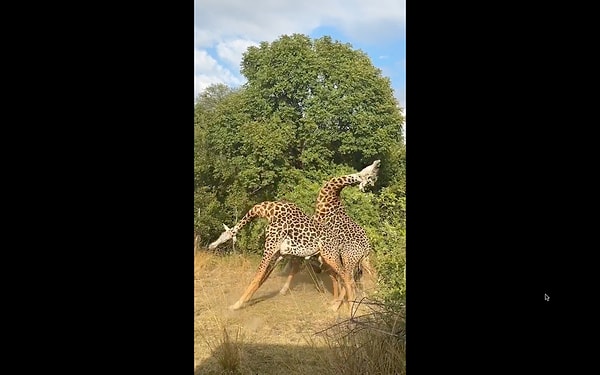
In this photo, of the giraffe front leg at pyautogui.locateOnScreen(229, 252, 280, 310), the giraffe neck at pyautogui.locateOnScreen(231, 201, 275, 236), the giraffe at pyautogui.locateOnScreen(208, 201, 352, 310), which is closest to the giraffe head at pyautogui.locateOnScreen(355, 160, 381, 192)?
the giraffe at pyautogui.locateOnScreen(208, 201, 352, 310)

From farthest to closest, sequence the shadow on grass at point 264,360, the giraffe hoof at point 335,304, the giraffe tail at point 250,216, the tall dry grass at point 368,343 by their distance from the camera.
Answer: the giraffe tail at point 250,216 → the giraffe hoof at point 335,304 → the shadow on grass at point 264,360 → the tall dry grass at point 368,343

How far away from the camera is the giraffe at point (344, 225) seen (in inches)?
78.0

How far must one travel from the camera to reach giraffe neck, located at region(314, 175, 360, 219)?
202 cm

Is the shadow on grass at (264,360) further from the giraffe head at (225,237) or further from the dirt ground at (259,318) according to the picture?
the giraffe head at (225,237)

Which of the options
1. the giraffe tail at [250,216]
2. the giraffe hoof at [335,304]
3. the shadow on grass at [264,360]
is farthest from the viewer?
the giraffe tail at [250,216]

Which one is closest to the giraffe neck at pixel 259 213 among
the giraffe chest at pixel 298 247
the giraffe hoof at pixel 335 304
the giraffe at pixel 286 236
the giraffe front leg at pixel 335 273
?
the giraffe at pixel 286 236

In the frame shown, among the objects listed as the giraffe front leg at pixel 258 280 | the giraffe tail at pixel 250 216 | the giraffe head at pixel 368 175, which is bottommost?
the giraffe front leg at pixel 258 280

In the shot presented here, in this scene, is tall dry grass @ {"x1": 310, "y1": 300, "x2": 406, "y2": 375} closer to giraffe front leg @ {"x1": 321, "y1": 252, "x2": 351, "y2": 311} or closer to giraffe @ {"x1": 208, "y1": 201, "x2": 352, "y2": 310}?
giraffe front leg @ {"x1": 321, "y1": 252, "x2": 351, "y2": 311}

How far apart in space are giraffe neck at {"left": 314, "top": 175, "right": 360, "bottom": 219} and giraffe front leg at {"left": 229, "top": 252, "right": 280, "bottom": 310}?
284 millimetres

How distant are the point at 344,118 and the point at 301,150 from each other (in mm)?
219

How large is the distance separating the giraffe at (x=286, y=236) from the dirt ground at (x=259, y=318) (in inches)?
1.8
